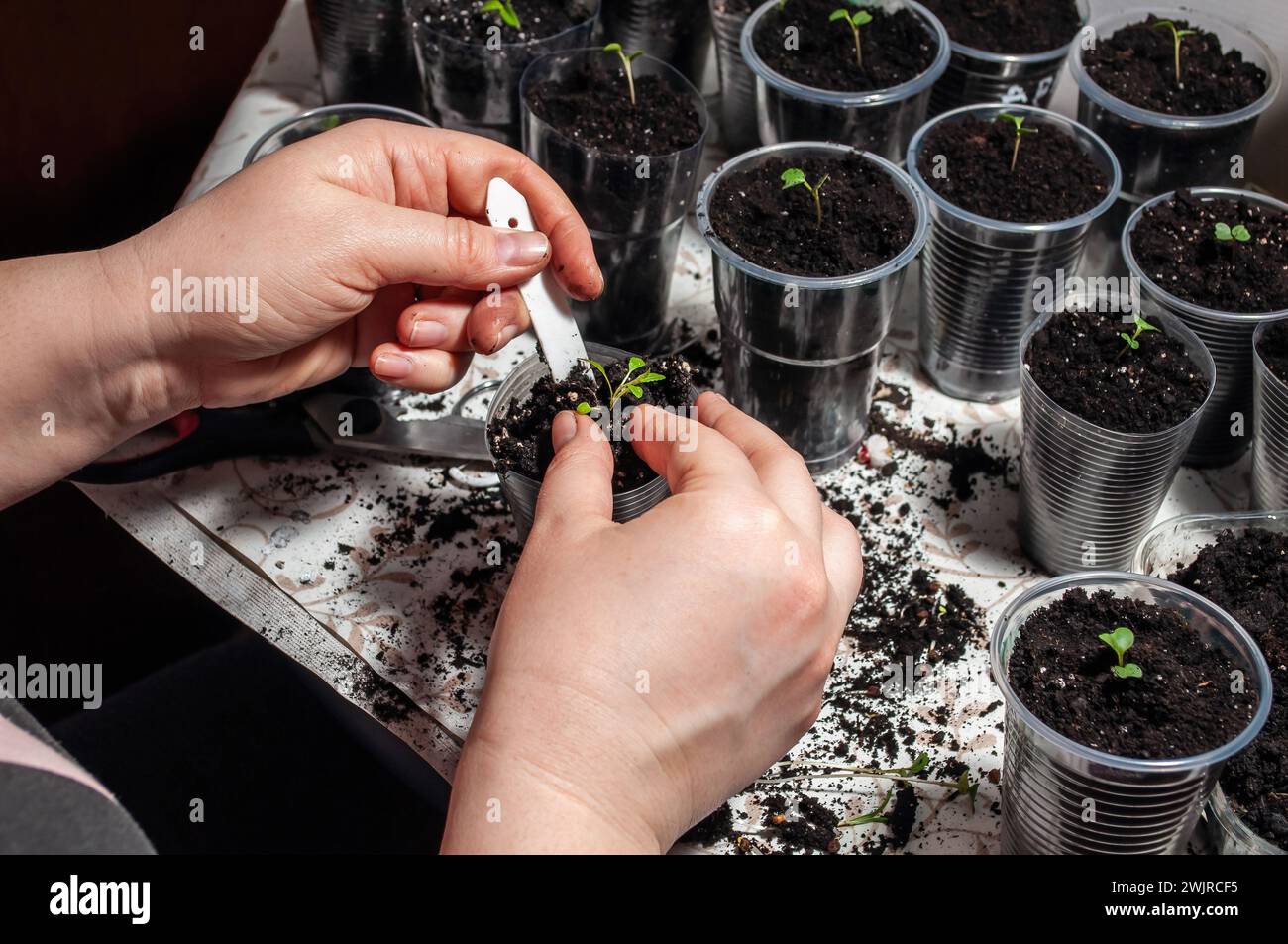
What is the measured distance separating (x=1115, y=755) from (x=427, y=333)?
0.74 meters

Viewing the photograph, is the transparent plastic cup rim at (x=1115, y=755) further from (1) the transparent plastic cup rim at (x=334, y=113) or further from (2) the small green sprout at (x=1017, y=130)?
(1) the transparent plastic cup rim at (x=334, y=113)

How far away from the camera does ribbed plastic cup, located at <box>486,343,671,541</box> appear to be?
0.97 m

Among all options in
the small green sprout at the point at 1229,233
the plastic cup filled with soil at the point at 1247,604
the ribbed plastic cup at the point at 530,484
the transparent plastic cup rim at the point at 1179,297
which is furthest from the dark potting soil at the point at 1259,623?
the ribbed plastic cup at the point at 530,484

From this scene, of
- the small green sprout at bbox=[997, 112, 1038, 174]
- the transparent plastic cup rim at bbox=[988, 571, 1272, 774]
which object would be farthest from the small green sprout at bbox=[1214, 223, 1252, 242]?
the transparent plastic cup rim at bbox=[988, 571, 1272, 774]

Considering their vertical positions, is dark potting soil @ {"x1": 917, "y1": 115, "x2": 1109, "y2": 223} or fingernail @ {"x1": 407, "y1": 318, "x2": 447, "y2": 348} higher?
dark potting soil @ {"x1": 917, "y1": 115, "x2": 1109, "y2": 223}

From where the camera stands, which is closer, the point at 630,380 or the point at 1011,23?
the point at 630,380

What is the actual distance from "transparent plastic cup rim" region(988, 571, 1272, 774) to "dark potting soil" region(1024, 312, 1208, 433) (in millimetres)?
171

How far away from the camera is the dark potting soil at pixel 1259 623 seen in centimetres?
84

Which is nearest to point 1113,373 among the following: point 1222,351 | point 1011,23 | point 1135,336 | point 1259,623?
point 1135,336

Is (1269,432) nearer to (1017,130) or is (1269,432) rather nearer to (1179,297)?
(1179,297)

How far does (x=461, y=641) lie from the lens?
1091 mm

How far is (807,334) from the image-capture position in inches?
44.8

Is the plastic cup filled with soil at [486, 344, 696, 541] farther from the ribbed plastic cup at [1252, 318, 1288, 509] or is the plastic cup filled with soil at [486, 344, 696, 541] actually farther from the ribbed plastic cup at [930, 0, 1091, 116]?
the ribbed plastic cup at [930, 0, 1091, 116]
